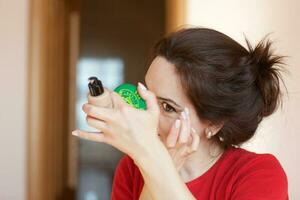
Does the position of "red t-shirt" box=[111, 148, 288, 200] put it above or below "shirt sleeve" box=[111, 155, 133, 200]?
above

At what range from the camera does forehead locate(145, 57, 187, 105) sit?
0.91 m

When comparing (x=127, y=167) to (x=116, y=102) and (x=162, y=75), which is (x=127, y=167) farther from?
(x=116, y=102)

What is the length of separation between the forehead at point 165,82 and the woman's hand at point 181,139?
2.9 inches

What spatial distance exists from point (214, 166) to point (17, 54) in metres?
1.46

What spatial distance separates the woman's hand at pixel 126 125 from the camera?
0.64 metres

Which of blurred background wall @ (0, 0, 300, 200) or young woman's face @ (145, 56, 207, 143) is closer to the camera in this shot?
young woman's face @ (145, 56, 207, 143)

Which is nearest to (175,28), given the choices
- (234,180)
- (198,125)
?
(198,125)

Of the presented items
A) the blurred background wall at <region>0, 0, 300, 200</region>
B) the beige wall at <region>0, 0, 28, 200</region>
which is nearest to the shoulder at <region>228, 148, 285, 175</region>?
the blurred background wall at <region>0, 0, 300, 200</region>

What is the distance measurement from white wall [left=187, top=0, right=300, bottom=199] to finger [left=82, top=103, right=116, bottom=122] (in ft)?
3.47

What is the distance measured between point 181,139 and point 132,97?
0.14 m

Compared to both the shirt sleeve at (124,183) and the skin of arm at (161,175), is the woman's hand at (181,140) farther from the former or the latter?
the shirt sleeve at (124,183)

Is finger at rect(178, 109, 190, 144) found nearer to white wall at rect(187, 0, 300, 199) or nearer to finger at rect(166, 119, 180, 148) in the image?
finger at rect(166, 119, 180, 148)

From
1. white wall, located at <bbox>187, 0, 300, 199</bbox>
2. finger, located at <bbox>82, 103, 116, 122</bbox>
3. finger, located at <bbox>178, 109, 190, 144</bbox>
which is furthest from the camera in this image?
white wall, located at <bbox>187, 0, 300, 199</bbox>

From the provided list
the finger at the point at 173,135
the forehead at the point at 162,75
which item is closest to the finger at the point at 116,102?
the finger at the point at 173,135
